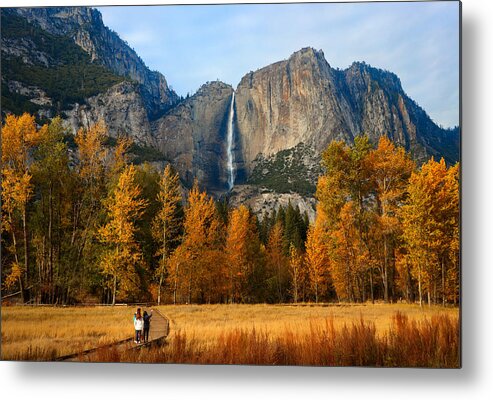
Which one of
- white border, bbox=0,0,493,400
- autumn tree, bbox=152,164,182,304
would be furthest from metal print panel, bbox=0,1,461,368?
white border, bbox=0,0,493,400

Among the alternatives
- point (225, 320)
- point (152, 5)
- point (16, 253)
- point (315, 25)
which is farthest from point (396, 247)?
point (16, 253)

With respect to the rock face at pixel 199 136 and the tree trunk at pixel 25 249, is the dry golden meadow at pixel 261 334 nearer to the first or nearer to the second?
the tree trunk at pixel 25 249

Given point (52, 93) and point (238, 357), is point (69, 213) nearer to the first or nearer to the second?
point (52, 93)

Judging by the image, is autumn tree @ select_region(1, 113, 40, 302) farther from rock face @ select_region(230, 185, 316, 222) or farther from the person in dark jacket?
rock face @ select_region(230, 185, 316, 222)

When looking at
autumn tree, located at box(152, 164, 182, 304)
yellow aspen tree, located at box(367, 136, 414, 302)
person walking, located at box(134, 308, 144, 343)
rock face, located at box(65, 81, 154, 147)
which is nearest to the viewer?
yellow aspen tree, located at box(367, 136, 414, 302)

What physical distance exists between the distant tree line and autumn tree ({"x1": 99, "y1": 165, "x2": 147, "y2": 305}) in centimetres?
1

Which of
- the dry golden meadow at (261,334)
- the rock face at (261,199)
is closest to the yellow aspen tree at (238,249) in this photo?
the rock face at (261,199)

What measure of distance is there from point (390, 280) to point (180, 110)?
131 inches

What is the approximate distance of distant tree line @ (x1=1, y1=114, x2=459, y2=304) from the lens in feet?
23.8

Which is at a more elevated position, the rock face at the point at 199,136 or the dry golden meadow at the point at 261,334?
the rock face at the point at 199,136

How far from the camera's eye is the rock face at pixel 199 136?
769cm

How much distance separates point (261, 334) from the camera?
7.12 metres

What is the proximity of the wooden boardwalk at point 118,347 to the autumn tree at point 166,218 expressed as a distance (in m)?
0.66

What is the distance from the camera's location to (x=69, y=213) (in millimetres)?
7812
